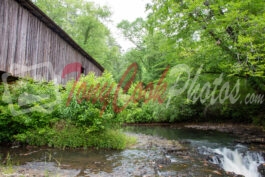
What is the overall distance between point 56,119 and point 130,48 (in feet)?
98.5

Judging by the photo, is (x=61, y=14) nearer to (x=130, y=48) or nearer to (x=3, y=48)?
(x=130, y=48)

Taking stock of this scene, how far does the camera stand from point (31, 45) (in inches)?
436

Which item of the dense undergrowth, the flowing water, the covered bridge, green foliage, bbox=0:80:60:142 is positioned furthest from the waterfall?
the covered bridge

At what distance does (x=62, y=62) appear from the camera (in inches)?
551

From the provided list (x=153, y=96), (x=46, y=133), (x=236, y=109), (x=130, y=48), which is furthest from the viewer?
(x=130, y=48)

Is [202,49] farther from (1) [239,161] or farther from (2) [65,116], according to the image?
(2) [65,116]

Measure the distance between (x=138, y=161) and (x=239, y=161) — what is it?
4319 mm

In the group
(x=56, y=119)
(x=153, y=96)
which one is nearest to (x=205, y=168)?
(x=56, y=119)

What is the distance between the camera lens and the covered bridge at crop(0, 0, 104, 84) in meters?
9.57

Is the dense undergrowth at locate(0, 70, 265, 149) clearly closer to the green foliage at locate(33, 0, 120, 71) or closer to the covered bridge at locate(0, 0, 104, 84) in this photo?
the covered bridge at locate(0, 0, 104, 84)

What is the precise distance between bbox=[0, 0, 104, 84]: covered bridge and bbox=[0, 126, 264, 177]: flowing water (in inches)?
164

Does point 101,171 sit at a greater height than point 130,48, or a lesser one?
lesser

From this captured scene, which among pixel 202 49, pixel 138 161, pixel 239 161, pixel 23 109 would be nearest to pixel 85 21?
pixel 202 49

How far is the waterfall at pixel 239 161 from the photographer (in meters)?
7.96
